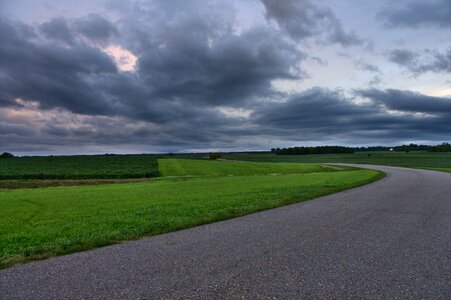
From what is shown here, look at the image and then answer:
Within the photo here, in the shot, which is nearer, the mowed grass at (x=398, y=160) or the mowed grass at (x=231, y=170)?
the mowed grass at (x=231, y=170)

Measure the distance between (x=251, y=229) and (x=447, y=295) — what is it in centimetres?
484

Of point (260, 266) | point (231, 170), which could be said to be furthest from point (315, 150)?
point (260, 266)

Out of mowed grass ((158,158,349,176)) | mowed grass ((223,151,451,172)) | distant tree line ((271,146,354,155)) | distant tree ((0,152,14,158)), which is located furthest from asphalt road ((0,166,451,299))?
distant tree line ((271,146,354,155))

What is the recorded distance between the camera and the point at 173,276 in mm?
5125

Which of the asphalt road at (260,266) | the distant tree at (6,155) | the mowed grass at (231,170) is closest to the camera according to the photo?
the asphalt road at (260,266)

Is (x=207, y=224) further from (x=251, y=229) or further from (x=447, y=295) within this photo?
(x=447, y=295)

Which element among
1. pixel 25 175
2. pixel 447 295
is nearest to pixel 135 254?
pixel 447 295

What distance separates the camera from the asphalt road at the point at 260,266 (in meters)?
4.60

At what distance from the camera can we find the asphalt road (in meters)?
4.60

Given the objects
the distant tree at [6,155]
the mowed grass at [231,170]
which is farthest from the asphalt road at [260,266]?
the distant tree at [6,155]

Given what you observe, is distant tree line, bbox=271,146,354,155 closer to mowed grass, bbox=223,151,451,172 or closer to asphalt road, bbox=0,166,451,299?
mowed grass, bbox=223,151,451,172

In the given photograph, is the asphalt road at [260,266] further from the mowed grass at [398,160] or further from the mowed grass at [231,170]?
the mowed grass at [398,160]

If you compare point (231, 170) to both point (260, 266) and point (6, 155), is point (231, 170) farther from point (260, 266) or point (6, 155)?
point (6, 155)

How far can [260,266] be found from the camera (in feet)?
18.3
